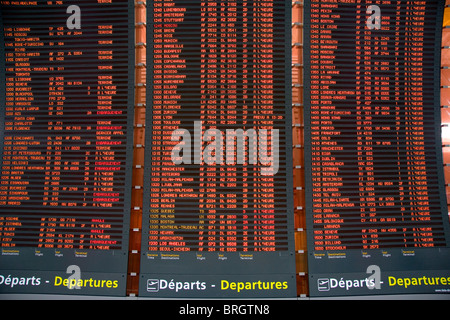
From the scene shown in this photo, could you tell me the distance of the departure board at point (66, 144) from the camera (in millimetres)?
3967

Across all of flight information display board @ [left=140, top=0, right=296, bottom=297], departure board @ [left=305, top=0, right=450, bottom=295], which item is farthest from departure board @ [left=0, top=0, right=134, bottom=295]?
departure board @ [left=305, top=0, right=450, bottom=295]

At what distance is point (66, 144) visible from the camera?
4074 mm

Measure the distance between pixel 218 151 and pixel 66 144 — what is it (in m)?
1.82

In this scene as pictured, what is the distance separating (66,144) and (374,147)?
3.71 meters

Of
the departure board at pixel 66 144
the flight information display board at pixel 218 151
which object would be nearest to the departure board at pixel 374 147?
the flight information display board at pixel 218 151

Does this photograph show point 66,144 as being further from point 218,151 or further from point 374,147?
point 374,147

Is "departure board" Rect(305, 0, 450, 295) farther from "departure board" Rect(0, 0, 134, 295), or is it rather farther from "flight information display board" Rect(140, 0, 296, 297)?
"departure board" Rect(0, 0, 134, 295)

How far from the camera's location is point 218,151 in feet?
13.3

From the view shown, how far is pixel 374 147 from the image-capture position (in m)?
4.12

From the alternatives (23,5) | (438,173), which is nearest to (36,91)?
(23,5)

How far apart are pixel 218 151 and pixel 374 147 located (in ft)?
6.20

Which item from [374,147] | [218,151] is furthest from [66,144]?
[374,147]

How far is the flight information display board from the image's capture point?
3945mm

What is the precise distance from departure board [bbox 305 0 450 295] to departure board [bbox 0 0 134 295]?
2280mm
